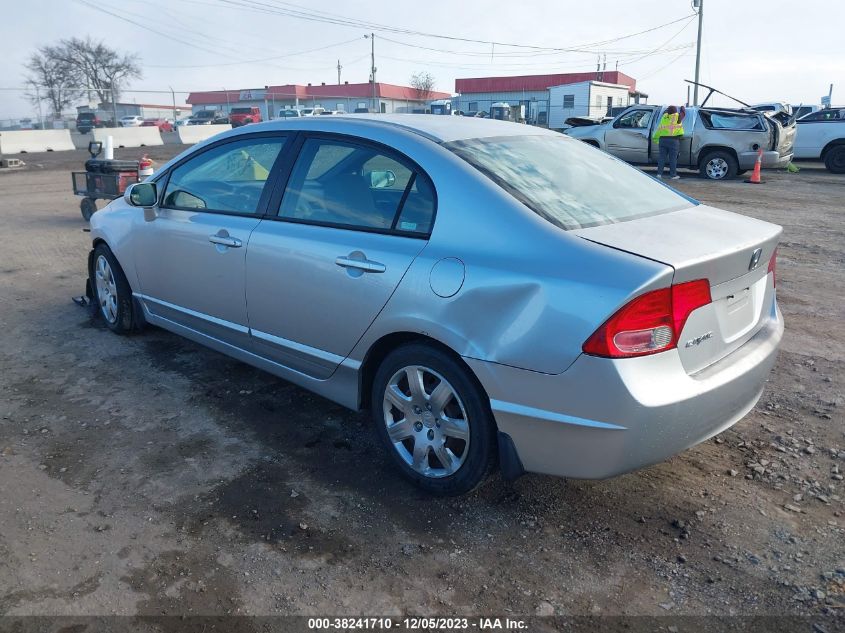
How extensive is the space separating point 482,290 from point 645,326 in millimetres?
638

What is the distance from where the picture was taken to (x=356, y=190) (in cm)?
351

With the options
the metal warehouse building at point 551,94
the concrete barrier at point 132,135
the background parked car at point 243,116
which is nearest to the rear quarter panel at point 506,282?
the concrete barrier at point 132,135

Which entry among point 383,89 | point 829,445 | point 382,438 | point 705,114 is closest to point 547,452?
point 382,438

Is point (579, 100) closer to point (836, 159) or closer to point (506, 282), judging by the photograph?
point (836, 159)

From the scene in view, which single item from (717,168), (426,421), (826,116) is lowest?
(426,421)

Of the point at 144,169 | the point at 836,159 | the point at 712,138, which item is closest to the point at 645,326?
the point at 144,169

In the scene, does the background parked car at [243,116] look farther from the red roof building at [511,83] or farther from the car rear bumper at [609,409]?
the car rear bumper at [609,409]

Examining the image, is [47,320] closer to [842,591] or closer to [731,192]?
[842,591]

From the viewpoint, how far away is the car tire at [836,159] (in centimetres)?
A: 1856

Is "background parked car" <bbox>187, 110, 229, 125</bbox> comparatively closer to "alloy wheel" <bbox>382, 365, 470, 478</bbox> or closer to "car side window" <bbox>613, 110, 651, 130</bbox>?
"car side window" <bbox>613, 110, 651, 130</bbox>

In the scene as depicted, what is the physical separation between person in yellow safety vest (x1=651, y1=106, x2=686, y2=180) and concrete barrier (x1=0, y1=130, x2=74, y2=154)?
23.2 m

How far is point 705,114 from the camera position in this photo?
1722 cm

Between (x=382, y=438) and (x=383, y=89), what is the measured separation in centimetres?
6318

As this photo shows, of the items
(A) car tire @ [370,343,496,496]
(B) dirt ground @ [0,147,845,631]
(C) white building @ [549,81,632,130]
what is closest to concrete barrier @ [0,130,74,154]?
(C) white building @ [549,81,632,130]
